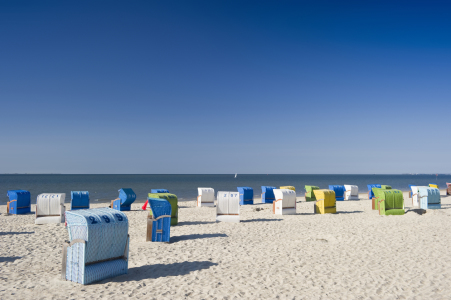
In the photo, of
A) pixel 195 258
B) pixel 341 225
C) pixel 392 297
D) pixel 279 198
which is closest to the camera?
pixel 392 297

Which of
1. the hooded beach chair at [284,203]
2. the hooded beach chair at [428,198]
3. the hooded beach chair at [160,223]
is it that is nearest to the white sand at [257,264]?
the hooded beach chair at [160,223]

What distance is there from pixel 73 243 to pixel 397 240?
9.98 m

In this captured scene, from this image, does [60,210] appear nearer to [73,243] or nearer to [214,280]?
[73,243]

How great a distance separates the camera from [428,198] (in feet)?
60.3

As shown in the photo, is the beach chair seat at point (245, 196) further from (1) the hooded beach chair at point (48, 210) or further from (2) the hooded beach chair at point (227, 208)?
(1) the hooded beach chair at point (48, 210)

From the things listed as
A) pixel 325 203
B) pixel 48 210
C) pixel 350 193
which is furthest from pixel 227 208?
pixel 350 193

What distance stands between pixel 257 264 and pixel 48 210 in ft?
35.2

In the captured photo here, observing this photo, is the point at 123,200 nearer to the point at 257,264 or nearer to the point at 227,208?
the point at 227,208

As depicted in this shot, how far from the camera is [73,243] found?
612 centimetres

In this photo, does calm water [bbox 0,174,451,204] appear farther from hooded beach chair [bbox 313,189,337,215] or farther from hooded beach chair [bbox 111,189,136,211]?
hooded beach chair [bbox 313,189,337,215]

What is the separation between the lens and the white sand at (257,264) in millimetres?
5977

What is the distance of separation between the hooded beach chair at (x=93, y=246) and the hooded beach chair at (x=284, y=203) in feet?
38.9

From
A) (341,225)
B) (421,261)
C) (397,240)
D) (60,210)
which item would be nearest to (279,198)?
(341,225)

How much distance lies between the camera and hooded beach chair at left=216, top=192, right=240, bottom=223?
48.0 feet
